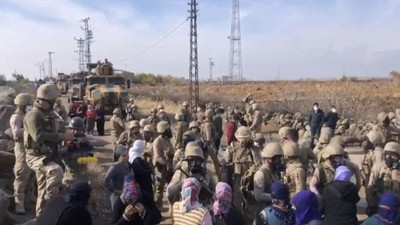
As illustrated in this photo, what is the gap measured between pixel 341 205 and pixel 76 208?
262 cm

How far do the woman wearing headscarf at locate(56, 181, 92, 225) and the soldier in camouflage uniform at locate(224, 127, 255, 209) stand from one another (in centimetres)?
327

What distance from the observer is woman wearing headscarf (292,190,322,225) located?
503 centimetres

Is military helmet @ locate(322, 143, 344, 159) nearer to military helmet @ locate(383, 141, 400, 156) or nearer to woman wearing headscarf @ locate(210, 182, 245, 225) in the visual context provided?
military helmet @ locate(383, 141, 400, 156)

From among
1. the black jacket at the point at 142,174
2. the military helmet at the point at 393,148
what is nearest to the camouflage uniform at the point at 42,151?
the black jacket at the point at 142,174

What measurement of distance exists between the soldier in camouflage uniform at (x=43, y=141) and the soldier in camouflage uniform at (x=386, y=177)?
4.10 meters

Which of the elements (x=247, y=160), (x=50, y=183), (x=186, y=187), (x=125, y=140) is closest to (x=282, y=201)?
(x=186, y=187)

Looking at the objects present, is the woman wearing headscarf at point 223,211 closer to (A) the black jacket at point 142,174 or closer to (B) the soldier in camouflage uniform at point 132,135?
(A) the black jacket at point 142,174

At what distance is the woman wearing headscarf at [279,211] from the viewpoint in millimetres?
4914

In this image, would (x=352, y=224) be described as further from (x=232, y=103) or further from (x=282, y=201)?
(x=232, y=103)

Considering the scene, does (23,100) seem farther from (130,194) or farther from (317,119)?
(317,119)

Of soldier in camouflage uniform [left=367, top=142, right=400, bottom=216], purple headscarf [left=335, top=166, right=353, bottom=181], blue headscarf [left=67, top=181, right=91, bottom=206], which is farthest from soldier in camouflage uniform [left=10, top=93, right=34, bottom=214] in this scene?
soldier in camouflage uniform [left=367, top=142, right=400, bottom=216]

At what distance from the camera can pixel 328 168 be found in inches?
266

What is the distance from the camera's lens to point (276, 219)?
4910 mm

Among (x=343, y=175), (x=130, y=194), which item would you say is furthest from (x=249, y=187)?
(x=130, y=194)
